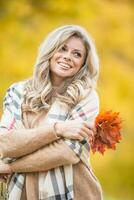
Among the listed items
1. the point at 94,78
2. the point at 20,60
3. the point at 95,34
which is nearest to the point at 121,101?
the point at 95,34

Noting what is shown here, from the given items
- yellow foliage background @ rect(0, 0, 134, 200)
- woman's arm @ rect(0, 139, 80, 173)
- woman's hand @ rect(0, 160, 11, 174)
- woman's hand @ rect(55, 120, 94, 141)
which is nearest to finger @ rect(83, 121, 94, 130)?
woman's hand @ rect(55, 120, 94, 141)

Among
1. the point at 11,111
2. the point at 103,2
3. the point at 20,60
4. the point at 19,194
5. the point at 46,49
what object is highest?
the point at 103,2

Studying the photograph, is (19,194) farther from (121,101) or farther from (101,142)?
(121,101)

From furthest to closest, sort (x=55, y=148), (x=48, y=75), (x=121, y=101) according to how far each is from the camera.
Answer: (x=121, y=101)
(x=48, y=75)
(x=55, y=148)

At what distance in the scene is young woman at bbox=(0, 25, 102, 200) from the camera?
2041 millimetres

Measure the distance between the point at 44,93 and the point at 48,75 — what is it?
86mm

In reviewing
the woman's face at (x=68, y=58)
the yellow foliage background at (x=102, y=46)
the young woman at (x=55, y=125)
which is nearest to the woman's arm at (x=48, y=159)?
the young woman at (x=55, y=125)

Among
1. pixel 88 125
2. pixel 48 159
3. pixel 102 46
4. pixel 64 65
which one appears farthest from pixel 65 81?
pixel 102 46

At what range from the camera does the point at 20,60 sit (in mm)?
3586

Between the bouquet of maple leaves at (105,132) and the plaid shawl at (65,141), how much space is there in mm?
63

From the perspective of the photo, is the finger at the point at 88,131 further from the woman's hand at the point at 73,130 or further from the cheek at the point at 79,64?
the cheek at the point at 79,64

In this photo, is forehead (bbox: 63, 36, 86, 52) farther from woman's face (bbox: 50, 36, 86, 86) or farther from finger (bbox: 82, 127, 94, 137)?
finger (bbox: 82, 127, 94, 137)

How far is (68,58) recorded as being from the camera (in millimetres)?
2158

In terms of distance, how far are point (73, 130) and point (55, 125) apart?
68 millimetres
